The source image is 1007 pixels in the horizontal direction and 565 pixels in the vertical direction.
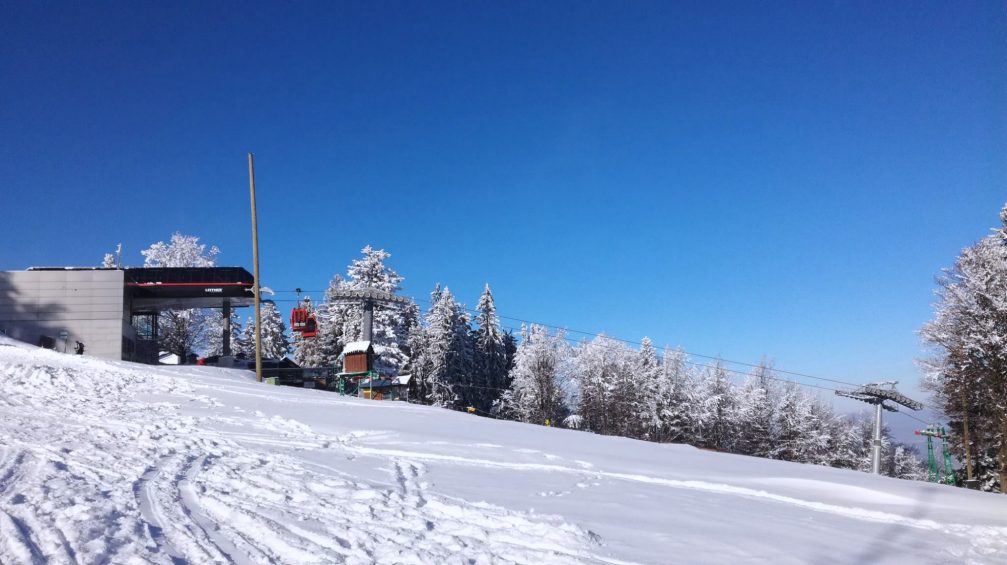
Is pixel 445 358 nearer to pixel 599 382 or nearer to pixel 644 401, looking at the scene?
pixel 599 382

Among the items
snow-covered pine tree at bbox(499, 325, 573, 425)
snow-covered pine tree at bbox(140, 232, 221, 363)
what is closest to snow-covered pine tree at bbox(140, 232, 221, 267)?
snow-covered pine tree at bbox(140, 232, 221, 363)

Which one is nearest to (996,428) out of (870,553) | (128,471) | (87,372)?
(870,553)

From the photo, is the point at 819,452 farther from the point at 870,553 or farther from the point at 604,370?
the point at 870,553

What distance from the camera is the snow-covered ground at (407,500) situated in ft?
19.0

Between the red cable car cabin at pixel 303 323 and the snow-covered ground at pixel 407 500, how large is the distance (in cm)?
2262

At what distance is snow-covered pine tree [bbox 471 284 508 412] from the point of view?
60.5 m

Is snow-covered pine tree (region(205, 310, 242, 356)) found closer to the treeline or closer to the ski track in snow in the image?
the treeline

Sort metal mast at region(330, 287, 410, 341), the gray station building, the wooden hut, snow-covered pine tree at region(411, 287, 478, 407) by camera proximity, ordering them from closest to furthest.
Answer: the gray station building → the wooden hut → metal mast at region(330, 287, 410, 341) → snow-covered pine tree at region(411, 287, 478, 407)

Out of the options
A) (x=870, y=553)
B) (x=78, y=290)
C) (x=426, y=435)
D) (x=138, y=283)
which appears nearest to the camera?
(x=870, y=553)

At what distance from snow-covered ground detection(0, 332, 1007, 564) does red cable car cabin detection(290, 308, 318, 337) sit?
2262cm

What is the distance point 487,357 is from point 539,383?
26.0ft

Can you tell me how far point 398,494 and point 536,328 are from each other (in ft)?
170

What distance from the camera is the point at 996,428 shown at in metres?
25.5

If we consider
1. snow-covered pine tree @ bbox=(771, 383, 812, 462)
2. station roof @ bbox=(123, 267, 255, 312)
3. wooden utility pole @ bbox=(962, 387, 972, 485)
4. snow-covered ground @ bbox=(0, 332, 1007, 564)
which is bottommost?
snow-covered pine tree @ bbox=(771, 383, 812, 462)
